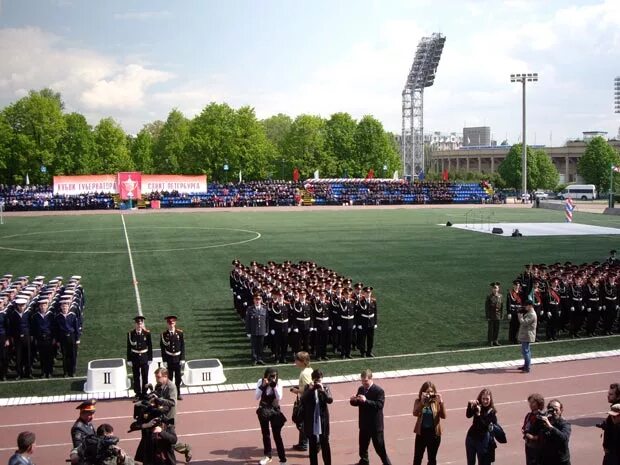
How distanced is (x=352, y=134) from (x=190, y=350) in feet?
271

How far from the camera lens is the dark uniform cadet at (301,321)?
48.2ft

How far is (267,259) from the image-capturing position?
2933 centimetres

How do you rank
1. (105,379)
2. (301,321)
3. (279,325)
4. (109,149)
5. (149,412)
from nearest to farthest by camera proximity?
(149,412), (105,379), (279,325), (301,321), (109,149)

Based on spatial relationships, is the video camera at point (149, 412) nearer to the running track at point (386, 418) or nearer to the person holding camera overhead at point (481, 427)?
the running track at point (386, 418)

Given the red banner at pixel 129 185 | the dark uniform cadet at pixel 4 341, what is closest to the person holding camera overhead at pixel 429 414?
the dark uniform cadet at pixel 4 341

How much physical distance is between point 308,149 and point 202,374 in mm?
84532

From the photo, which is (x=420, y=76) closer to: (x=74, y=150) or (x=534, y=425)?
(x=74, y=150)

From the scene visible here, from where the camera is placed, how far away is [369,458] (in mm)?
9312

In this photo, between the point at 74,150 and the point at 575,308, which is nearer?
the point at 575,308

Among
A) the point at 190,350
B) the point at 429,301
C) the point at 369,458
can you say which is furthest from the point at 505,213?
the point at 369,458

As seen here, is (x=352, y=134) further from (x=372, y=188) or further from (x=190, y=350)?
(x=190, y=350)

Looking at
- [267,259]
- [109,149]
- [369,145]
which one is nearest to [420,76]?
[369,145]

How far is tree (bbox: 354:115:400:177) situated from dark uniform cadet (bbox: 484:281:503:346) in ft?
263

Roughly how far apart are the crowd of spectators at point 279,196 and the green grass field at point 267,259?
Result: 10.1 metres
